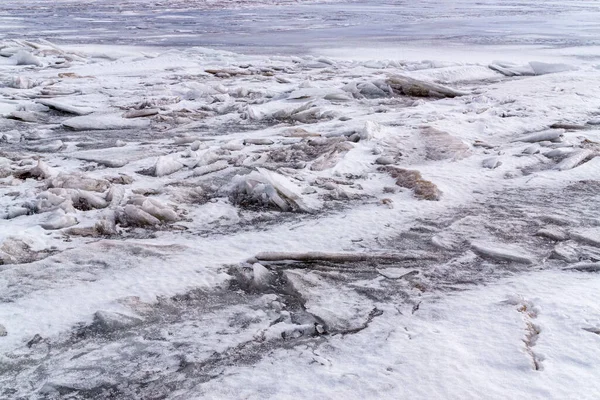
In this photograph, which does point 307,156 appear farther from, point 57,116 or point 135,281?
point 57,116

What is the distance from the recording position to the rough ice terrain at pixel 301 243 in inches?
67.0

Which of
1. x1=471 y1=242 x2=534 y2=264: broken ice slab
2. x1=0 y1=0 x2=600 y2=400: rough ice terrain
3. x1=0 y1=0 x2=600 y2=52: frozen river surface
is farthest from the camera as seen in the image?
x1=0 y1=0 x2=600 y2=52: frozen river surface

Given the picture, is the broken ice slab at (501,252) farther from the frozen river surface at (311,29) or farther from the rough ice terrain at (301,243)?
the frozen river surface at (311,29)

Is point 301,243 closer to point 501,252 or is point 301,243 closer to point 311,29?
point 501,252

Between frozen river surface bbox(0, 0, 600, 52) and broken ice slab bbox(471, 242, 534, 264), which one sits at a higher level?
frozen river surface bbox(0, 0, 600, 52)

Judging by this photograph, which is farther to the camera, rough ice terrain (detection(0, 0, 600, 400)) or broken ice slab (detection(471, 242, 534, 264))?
broken ice slab (detection(471, 242, 534, 264))

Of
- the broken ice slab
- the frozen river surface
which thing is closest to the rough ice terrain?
the broken ice slab

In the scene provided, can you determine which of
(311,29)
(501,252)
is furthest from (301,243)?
(311,29)

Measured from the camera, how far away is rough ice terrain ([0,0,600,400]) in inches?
67.0

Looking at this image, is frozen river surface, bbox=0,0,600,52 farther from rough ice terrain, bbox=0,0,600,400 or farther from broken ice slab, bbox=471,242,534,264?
broken ice slab, bbox=471,242,534,264

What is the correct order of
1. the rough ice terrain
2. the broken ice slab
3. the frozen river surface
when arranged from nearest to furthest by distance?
1. the rough ice terrain
2. the broken ice slab
3. the frozen river surface

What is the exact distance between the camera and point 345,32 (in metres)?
13.7

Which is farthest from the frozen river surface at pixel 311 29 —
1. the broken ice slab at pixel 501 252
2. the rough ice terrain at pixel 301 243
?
the broken ice slab at pixel 501 252

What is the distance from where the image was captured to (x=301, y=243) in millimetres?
2580
